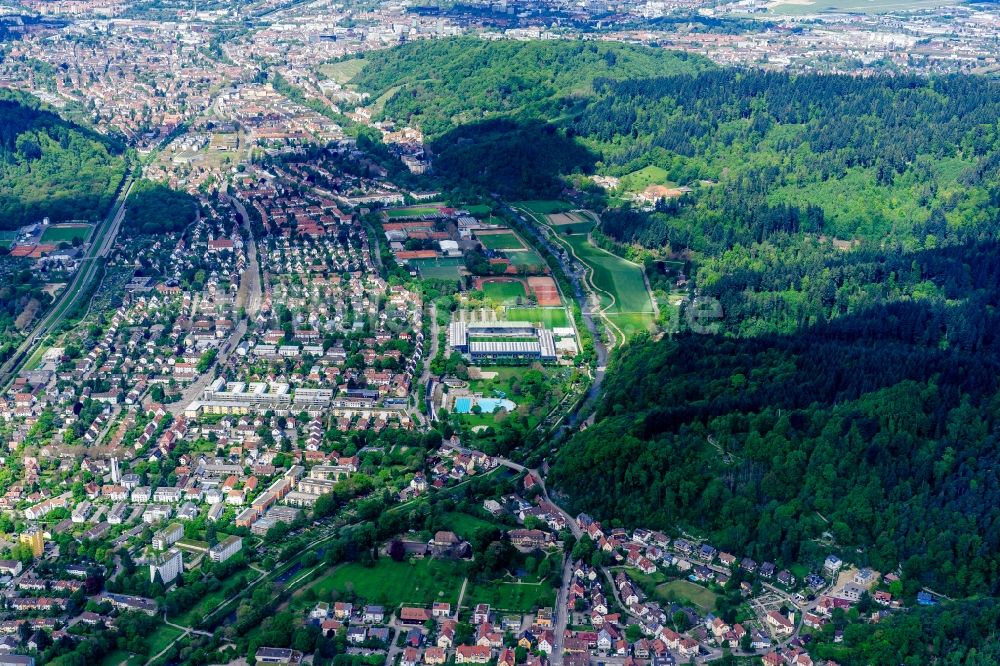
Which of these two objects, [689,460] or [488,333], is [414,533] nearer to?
[689,460]

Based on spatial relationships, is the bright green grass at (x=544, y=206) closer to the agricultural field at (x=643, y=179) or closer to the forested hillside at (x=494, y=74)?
the agricultural field at (x=643, y=179)

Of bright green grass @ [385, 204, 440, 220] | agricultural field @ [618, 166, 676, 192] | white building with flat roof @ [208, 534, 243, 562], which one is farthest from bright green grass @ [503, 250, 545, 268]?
white building with flat roof @ [208, 534, 243, 562]

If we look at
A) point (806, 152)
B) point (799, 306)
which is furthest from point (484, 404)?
point (806, 152)

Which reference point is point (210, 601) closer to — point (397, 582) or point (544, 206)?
point (397, 582)

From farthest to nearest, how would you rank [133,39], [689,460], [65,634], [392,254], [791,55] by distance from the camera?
[133,39], [791,55], [392,254], [689,460], [65,634]

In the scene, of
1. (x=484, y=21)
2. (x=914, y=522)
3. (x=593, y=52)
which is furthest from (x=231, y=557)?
(x=484, y=21)

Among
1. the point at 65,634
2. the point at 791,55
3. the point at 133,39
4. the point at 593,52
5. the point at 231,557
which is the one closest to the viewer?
the point at 65,634
